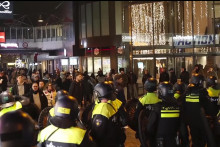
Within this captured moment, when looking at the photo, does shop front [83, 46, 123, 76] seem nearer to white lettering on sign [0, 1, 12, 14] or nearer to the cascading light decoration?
the cascading light decoration

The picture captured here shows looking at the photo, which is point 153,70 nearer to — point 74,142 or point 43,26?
point 74,142

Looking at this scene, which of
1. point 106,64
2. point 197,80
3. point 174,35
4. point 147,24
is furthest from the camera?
point 106,64

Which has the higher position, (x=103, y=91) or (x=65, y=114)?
(x=103, y=91)

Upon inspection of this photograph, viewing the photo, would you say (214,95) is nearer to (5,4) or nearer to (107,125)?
(107,125)

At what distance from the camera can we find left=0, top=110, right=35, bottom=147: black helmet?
98.3 inches

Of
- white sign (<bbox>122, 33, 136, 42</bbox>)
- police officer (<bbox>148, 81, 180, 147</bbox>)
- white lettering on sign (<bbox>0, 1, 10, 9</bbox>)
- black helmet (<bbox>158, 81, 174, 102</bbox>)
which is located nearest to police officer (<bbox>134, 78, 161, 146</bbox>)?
black helmet (<bbox>158, 81, 174, 102</bbox>)

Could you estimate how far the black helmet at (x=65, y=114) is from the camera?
11.6 feet

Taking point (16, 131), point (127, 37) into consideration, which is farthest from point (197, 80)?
point (127, 37)

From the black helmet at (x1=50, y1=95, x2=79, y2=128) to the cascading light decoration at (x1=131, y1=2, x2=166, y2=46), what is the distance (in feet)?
60.1

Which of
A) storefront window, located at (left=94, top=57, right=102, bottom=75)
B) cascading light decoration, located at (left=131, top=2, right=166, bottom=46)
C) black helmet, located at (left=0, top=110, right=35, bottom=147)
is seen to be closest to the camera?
black helmet, located at (left=0, top=110, right=35, bottom=147)

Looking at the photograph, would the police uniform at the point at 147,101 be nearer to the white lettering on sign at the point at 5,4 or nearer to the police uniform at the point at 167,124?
the police uniform at the point at 167,124

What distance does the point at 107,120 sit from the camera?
476 cm

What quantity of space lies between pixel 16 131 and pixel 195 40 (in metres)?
18.9

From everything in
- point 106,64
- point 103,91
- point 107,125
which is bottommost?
point 107,125
